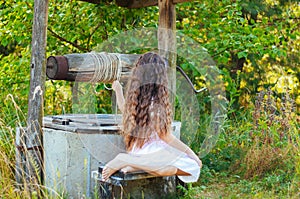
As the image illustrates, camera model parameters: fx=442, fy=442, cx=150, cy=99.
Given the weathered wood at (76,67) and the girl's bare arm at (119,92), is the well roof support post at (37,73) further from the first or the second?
the girl's bare arm at (119,92)

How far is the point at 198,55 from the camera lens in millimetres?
4957

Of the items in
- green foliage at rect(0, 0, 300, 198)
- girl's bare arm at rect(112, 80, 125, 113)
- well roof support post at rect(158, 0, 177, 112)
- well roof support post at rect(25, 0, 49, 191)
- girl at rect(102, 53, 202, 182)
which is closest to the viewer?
girl at rect(102, 53, 202, 182)

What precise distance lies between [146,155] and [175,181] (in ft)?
1.72

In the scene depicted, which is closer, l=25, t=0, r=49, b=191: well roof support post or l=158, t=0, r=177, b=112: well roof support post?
l=25, t=0, r=49, b=191: well roof support post

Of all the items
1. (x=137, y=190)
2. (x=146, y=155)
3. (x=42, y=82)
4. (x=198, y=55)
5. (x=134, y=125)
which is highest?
(x=198, y=55)

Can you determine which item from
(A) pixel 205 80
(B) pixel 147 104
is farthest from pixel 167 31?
(B) pixel 147 104

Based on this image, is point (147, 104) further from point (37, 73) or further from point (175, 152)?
point (37, 73)

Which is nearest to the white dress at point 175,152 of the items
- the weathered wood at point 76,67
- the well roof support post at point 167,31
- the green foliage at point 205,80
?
the green foliage at point 205,80

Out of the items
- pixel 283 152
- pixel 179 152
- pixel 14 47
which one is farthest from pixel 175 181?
pixel 14 47

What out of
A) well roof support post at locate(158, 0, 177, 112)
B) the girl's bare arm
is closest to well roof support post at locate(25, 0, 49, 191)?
the girl's bare arm

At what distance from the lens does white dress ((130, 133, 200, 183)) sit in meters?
3.15

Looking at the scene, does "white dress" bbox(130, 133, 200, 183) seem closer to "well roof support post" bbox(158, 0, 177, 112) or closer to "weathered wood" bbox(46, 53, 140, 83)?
"weathered wood" bbox(46, 53, 140, 83)

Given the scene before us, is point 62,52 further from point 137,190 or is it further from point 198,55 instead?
point 137,190

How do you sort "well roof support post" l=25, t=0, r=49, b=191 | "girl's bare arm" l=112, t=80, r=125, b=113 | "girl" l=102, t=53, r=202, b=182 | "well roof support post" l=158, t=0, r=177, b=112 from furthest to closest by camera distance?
"well roof support post" l=158, t=0, r=177, b=112
"well roof support post" l=25, t=0, r=49, b=191
"girl's bare arm" l=112, t=80, r=125, b=113
"girl" l=102, t=53, r=202, b=182
